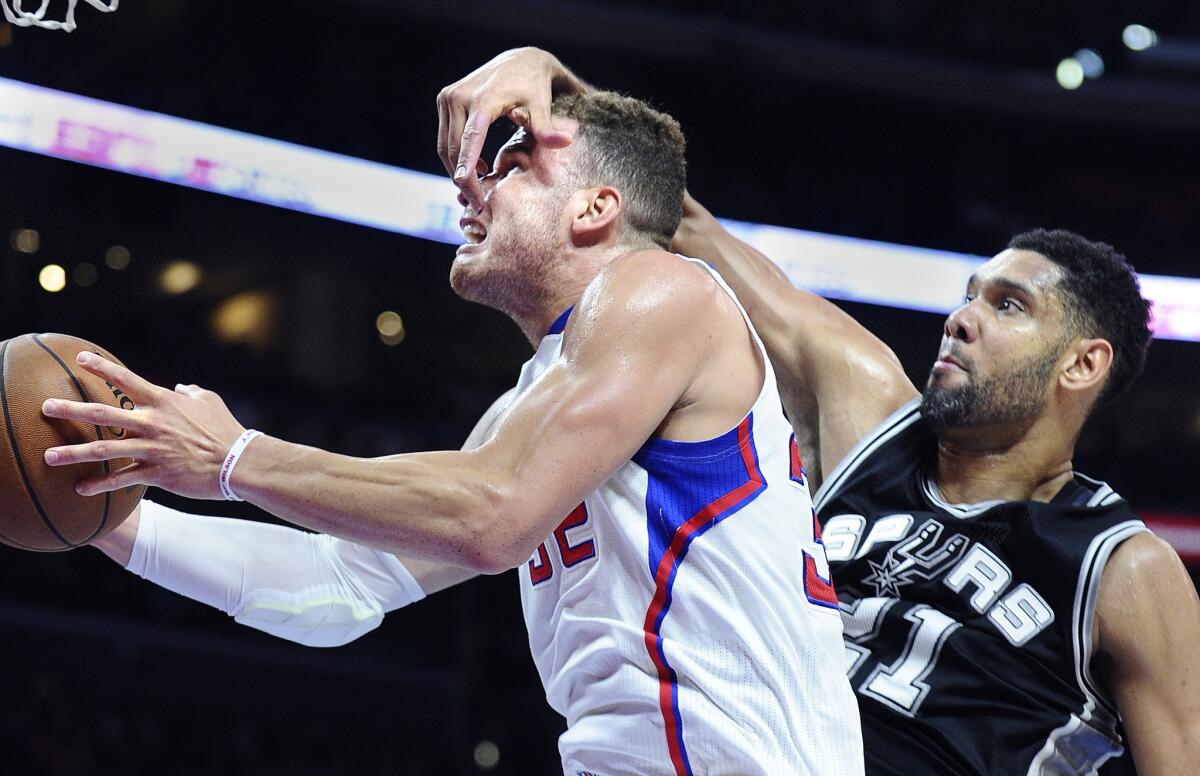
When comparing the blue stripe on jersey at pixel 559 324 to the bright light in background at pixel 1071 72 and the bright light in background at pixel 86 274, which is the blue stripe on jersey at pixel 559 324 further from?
the bright light in background at pixel 1071 72

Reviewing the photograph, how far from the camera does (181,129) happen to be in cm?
928

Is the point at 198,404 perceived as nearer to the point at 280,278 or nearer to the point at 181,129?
the point at 181,129

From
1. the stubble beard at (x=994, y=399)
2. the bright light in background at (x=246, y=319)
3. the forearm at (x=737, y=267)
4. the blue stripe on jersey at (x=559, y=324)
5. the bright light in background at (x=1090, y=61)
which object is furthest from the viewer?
the bright light in background at (x=1090, y=61)

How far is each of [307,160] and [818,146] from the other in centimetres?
514

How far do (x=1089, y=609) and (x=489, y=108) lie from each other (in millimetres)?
1678

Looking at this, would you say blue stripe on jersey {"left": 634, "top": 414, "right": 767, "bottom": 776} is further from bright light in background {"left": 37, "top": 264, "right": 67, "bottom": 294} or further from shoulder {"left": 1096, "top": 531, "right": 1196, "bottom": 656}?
bright light in background {"left": 37, "top": 264, "right": 67, "bottom": 294}

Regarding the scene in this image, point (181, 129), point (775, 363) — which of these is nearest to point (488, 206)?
point (775, 363)

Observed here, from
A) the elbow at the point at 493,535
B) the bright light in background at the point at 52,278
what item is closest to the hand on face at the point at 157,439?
the elbow at the point at 493,535

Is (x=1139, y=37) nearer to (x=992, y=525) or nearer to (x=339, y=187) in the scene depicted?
(x=339, y=187)

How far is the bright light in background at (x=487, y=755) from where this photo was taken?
9875mm

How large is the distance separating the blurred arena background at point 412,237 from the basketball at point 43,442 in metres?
7.33

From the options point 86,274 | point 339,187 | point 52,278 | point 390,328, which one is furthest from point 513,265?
point 390,328

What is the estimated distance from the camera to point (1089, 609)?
111 inches

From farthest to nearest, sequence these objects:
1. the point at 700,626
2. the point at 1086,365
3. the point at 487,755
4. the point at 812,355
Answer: the point at 487,755 < the point at 812,355 < the point at 1086,365 < the point at 700,626
